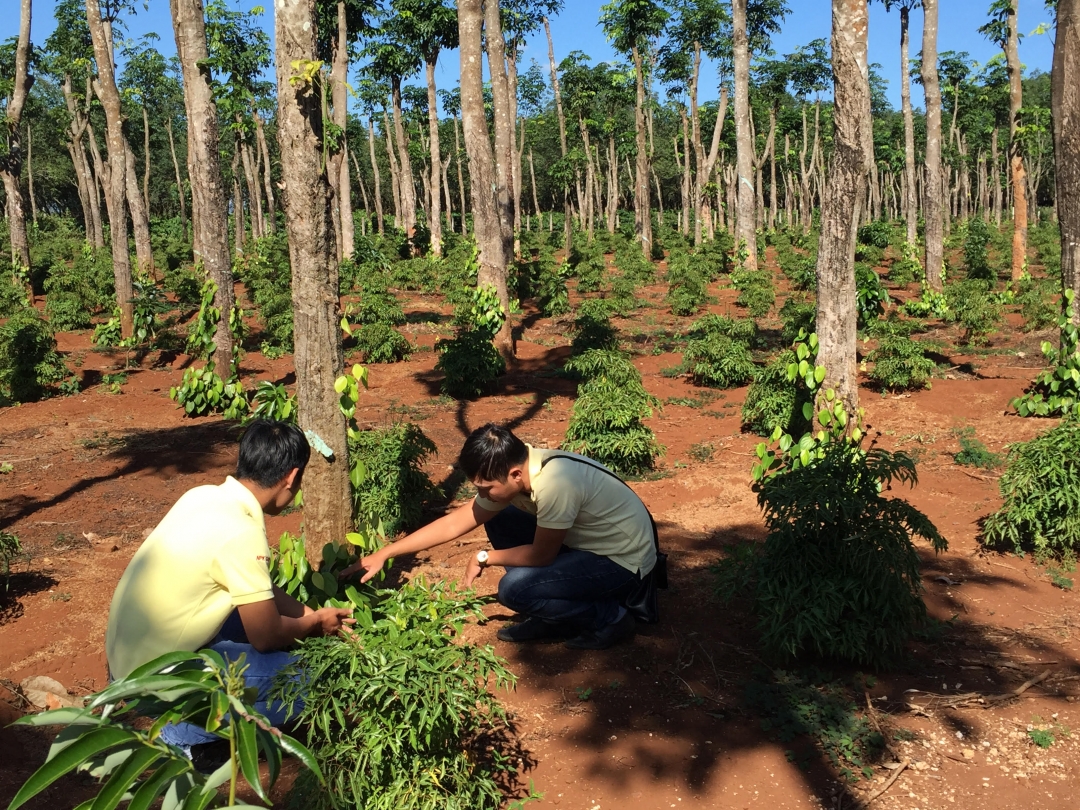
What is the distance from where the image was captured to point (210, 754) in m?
3.02

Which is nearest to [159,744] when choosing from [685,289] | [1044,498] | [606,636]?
[606,636]

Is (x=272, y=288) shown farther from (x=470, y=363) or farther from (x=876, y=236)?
(x=876, y=236)

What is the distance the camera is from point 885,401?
9.09 meters

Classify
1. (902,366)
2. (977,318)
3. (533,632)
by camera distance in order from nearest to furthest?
(533,632) < (902,366) < (977,318)

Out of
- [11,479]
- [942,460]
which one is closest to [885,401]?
[942,460]

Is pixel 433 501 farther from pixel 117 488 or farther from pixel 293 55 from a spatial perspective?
pixel 293 55

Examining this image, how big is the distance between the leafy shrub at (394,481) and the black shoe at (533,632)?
2023 millimetres

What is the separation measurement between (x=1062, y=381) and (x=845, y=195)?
340 cm

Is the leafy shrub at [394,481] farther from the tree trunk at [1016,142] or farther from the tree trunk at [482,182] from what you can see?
the tree trunk at [1016,142]

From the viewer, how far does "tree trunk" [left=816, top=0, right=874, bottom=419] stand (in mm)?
5906

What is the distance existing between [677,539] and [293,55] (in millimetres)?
3727

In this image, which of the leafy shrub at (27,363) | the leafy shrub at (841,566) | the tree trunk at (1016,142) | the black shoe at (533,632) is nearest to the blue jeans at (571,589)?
the black shoe at (533,632)

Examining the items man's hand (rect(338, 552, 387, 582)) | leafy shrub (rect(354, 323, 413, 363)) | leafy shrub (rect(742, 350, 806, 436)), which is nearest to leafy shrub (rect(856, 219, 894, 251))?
leafy shrub (rect(354, 323, 413, 363))

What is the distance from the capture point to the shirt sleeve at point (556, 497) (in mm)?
3570
